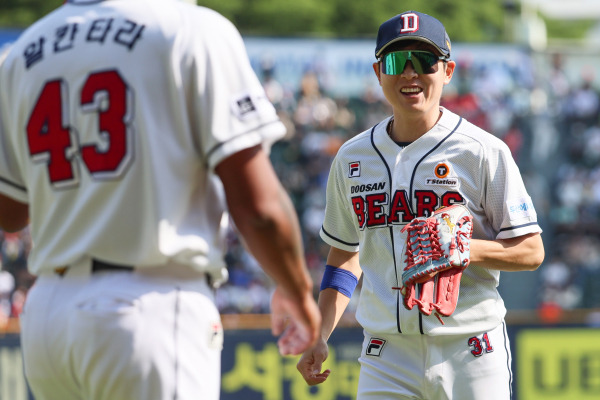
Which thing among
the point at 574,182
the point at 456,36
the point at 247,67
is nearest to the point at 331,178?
the point at 247,67

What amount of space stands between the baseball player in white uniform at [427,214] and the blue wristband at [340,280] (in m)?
0.13

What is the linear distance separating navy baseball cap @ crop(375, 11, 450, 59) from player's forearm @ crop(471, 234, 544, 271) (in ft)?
2.76

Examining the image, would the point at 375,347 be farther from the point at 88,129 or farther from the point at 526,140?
the point at 526,140

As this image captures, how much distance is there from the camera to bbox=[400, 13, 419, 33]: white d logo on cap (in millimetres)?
3801

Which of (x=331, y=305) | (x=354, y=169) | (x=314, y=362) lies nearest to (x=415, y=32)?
(x=354, y=169)

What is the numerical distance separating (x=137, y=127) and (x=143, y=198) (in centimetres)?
20

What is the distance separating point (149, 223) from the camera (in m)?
2.47

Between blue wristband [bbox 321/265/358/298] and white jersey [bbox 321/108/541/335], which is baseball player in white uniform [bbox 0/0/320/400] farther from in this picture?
blue wristband [bbox 321/265/358/298]

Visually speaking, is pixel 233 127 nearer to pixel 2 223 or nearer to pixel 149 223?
pixel 149 223

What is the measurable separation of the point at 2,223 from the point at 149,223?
73 cm

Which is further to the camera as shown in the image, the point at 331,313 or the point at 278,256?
the point at 331,313

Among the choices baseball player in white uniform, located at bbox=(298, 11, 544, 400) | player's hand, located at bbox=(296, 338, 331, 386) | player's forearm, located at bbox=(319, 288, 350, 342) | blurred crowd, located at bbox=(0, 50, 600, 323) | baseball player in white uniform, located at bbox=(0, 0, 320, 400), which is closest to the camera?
baseball player in white uniform, located at bbox=(0, 0, 320, 400)

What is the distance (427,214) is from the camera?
3.78 meters

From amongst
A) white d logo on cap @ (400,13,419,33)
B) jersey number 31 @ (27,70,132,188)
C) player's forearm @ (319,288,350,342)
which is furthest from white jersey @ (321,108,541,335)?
jersey number 31 @ (27,70,132,188)
